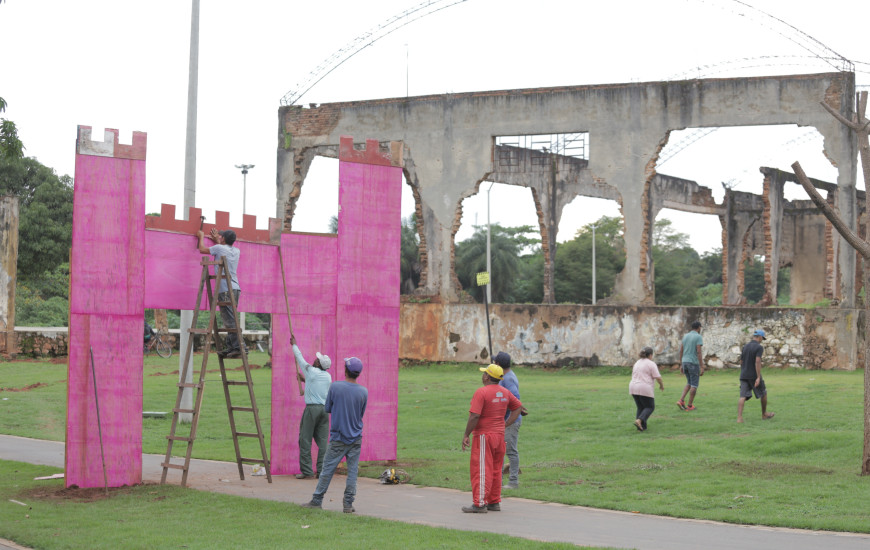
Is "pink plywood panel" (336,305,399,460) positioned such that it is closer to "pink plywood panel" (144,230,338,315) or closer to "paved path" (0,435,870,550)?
"pink plywood panel" (144,230,338,315)

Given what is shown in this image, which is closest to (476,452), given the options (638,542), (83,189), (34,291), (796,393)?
(638,542)

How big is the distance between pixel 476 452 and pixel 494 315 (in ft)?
58.7

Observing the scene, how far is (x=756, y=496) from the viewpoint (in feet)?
34.0

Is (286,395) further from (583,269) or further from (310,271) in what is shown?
(583,269)

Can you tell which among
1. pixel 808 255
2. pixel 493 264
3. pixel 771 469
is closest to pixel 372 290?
pixel 771 469

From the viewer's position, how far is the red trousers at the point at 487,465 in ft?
32.0

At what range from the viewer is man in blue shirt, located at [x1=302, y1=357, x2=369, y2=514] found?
9.68m

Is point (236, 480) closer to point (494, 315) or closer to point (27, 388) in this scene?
point (27, 388)

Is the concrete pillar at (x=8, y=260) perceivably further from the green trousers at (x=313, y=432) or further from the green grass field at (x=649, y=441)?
the green trousers at (x=313, y=432)

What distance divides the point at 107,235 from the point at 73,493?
3.04 meters

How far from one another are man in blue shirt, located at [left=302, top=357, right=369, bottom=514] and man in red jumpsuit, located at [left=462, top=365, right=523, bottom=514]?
117cm

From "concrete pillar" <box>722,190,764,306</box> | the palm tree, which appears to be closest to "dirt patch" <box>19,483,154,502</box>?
"concrete pillar" <box>722,190,764,306</box>

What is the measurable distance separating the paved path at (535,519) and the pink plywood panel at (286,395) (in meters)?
0.35

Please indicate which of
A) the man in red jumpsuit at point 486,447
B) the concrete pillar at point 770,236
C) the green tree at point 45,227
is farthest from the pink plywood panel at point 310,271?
the green tree at point 45,227
